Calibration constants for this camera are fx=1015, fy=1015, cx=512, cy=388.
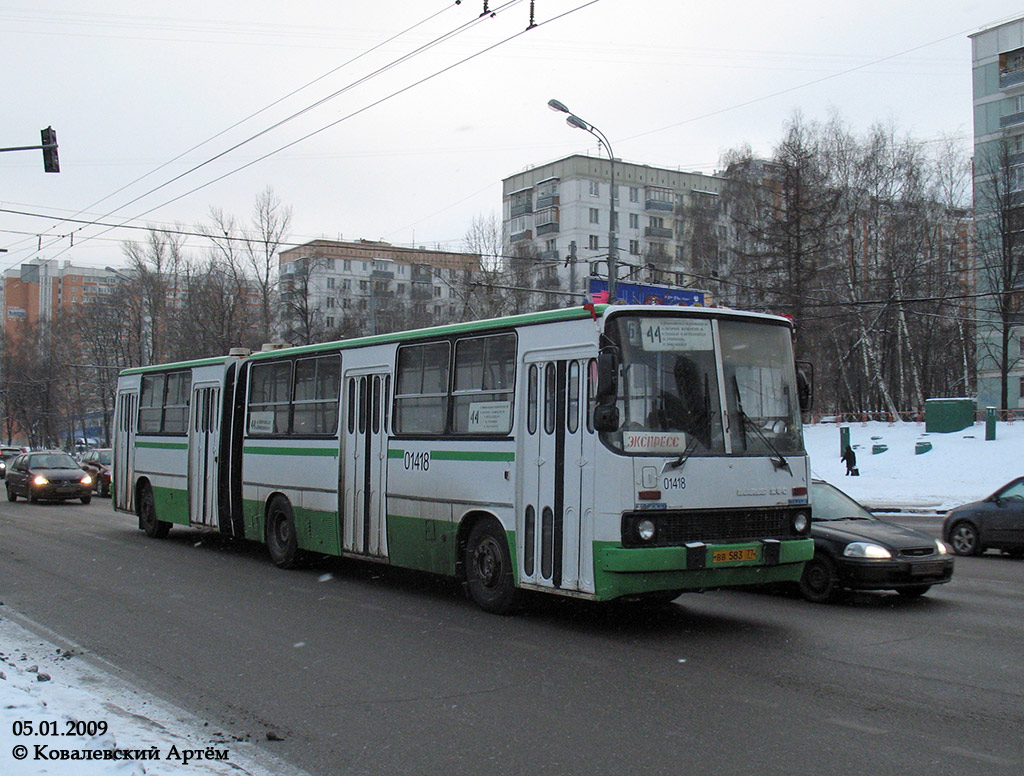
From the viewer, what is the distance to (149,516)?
1920 cm

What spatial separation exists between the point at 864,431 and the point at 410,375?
35.6 metres

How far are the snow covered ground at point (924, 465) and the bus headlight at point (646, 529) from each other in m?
19.5

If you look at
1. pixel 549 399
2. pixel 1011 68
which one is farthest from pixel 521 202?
pixel 549 399

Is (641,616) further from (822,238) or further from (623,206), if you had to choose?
(623,206)

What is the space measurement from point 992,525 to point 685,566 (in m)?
9.66

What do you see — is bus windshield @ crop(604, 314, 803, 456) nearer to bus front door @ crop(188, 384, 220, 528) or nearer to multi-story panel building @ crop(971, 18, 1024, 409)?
bus front door @ crop(188, 384, 220, 528)

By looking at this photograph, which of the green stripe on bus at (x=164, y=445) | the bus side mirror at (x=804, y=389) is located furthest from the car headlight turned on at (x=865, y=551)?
the green stripe on bus at (x=164, y=445)

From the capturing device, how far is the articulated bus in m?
8.84

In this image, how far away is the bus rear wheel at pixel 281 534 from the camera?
1418 cm

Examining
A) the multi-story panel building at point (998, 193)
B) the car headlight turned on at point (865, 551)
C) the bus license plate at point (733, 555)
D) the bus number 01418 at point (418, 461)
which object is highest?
the multi-story panel building at point (998, 193)

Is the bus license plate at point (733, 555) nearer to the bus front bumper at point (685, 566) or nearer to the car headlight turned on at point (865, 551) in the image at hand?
the bus front bumper at point (685, 566)

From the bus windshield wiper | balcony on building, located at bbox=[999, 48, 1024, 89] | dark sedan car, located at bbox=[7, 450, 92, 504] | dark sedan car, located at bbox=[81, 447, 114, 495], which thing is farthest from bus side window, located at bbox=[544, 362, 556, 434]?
balcony on building, located at bbox=[999, 48, 1024, 89]

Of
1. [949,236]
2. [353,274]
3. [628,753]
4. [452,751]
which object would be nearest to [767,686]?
[628,753]

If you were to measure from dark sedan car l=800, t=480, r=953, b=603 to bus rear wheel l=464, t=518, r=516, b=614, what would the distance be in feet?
10.7
